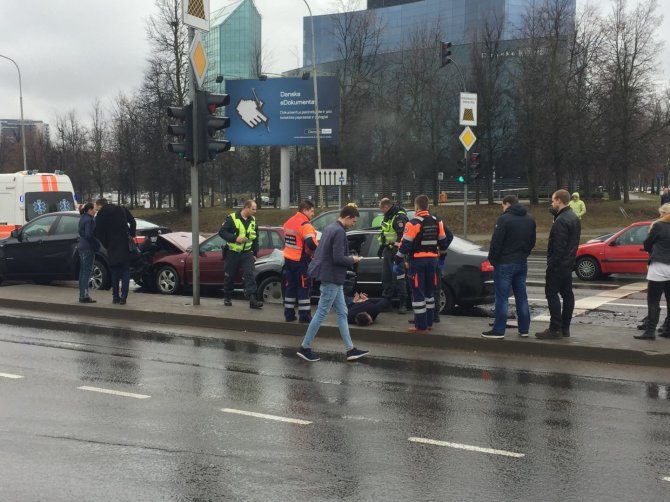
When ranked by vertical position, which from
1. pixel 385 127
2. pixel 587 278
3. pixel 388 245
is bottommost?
pixel 587 278

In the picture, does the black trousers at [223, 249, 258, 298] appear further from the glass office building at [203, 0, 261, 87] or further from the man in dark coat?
the glass office building at [203, 0, 261, 87]

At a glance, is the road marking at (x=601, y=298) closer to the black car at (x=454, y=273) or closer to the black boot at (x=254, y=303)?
the black car at (x=454, y=273)

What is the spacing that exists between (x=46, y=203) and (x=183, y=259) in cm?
872

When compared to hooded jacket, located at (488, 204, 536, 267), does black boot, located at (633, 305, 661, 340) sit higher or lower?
lower

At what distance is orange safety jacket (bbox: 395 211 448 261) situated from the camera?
9797mm

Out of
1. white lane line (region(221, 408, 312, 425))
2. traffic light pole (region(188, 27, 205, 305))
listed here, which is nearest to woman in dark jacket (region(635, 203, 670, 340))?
white lane line (region(221, 408, 312, 425))

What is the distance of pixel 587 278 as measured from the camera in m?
17.5

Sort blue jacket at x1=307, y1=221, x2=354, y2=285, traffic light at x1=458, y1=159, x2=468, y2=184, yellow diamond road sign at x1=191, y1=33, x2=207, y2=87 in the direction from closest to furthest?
blue jacket at x1=307, y1=221, x2=354, y2=285 → yellow diamond road sign at x1=191, y1=33, x2=207, y2=87 → traffic light at x1=458, y1=159, x2=468, y2=184

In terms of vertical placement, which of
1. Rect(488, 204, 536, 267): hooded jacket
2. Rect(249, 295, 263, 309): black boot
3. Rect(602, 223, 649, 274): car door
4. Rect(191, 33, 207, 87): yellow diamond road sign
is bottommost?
Rect(249, 295, 263, 309): black boot

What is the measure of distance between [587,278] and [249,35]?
78.1m

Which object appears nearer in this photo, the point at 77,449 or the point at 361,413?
the point at 77,449

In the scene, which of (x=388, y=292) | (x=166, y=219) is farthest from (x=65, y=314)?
(x=166, y=219)

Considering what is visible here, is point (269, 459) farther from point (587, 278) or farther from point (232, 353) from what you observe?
point (587, 278)

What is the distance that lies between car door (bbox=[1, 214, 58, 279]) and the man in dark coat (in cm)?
346
